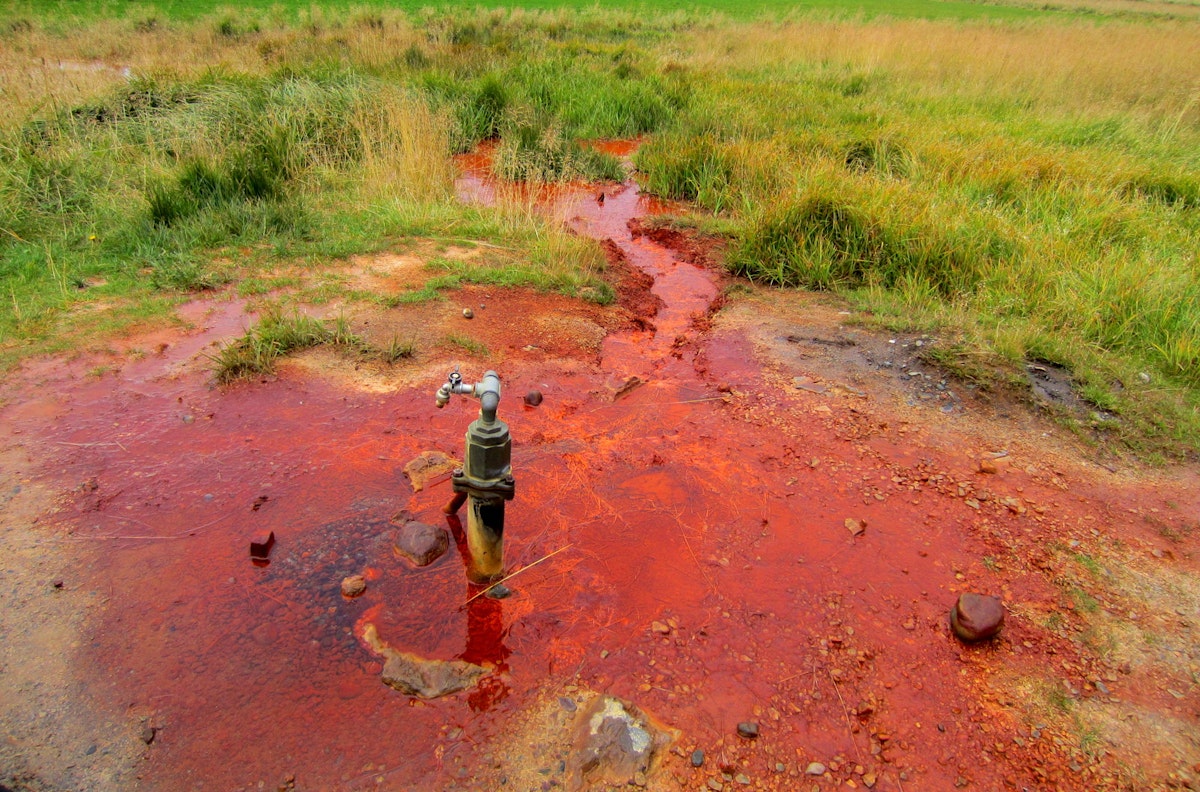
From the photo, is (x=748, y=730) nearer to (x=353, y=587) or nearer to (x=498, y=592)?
(x=498, y=592)

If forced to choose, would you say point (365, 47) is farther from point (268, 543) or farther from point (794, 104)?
point (268, 543)

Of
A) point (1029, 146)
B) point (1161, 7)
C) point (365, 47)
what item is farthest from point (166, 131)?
point (1161, 7)

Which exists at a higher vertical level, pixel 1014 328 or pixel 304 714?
pixel 1014 328

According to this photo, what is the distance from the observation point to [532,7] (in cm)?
2058

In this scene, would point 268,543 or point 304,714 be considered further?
point 268,543

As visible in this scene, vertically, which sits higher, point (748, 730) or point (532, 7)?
point (532, 7)

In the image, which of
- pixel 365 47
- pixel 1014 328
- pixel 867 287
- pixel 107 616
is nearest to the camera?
pixel 107 616

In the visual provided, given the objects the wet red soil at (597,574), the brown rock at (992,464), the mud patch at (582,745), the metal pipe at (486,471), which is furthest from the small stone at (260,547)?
the brown rock at (992,464)

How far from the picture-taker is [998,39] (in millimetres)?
15164

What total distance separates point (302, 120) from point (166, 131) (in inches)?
48.7

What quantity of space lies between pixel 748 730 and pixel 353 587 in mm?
1456

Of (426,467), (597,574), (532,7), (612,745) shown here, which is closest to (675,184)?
(426,467)

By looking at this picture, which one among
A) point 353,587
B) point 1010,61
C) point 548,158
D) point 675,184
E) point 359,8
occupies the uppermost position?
point 359,8

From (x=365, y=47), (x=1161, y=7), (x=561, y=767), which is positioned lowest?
(x=561, y=767)
